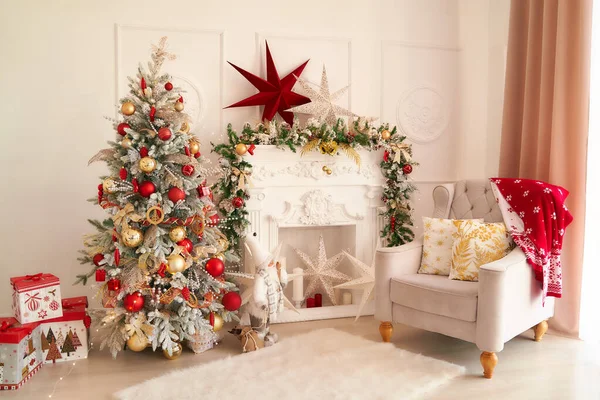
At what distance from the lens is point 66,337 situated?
9.68 feet

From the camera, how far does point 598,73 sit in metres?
3.29

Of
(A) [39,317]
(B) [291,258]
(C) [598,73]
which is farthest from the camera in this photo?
(B) [291,258]

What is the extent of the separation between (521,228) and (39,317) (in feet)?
9.58

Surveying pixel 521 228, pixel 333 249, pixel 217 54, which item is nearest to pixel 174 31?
pixel 217 54

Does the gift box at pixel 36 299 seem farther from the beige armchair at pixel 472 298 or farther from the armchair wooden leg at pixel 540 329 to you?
the armchair wooden leg at pixel 540 329

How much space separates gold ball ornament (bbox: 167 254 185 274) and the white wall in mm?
1164

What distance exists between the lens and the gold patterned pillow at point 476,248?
9.95 ft

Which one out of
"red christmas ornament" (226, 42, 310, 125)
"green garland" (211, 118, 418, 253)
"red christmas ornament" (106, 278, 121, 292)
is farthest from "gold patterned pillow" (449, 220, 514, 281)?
"red christmas ornament" (106, 278, 121, 292)

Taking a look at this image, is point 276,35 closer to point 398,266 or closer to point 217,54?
point 217,54

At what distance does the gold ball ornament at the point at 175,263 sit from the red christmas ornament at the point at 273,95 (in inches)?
56.0

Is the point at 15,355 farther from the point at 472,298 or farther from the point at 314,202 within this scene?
the point at 472,298

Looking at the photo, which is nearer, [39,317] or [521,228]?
[39,317]

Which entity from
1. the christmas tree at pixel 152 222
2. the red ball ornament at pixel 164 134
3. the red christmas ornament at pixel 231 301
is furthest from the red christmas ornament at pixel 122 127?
the red christmas ornament at pixel 231 301

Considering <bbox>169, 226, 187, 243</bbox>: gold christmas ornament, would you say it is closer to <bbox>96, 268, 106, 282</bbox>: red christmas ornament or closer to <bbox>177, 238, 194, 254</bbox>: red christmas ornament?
<bbox>177, 238, 194, 254</bbox>: red christmas ornament
